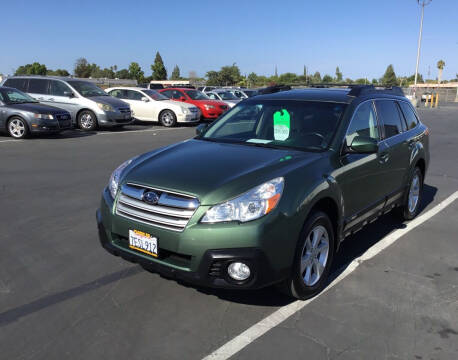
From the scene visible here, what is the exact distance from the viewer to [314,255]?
3604 mm

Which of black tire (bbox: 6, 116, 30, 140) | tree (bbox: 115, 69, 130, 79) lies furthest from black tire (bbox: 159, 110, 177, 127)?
tree (bbox: 115, 69, 130, 79)

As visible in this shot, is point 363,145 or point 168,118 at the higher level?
point 363,145

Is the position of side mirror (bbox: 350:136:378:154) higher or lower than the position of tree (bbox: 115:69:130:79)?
lower

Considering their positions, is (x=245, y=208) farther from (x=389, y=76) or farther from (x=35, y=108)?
(x=389, y=76)

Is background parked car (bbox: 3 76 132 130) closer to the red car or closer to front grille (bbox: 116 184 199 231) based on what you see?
the red car

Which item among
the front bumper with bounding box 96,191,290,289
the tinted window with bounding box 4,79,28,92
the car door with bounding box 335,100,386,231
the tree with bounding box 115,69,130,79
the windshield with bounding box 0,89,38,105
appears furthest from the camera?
the tree with bounding box 115,69,130,79

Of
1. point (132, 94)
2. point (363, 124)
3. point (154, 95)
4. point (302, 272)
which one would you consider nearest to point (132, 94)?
point (132, 94)

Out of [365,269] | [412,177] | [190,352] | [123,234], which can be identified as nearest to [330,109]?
[365,269]

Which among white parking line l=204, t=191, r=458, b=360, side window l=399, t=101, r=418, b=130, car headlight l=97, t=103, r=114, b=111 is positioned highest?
side window l=399, t=101, r=418, b=130

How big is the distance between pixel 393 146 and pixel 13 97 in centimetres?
1170

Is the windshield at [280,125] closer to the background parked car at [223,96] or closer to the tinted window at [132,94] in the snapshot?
the tinted window at [132,94]

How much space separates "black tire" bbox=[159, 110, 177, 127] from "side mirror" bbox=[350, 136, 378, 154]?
14114mm

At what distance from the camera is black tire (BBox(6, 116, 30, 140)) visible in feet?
40.7

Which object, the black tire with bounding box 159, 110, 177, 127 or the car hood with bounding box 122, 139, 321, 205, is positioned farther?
the black tire with bounding box 159, 110, 177, 127
